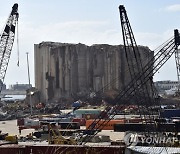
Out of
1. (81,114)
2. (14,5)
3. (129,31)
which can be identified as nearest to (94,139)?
(129,31)

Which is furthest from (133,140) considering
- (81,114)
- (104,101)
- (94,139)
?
(104,101)

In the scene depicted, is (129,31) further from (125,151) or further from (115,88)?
(115,88)

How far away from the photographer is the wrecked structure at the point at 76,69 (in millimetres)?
128375

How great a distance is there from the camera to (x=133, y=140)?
31172mm

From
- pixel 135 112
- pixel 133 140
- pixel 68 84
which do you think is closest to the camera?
pixel 133 140

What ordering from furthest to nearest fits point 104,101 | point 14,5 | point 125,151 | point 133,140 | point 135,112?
point 104,101 < point 135,112 < point 14,5 < point 133,140 < point 125,151

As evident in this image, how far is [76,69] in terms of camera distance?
131 meters

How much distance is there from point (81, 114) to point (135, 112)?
14169mm

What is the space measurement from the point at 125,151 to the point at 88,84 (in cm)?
10353

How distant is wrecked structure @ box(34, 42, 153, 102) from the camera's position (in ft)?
421

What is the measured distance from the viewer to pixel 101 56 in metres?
134

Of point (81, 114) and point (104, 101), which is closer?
point (81, 114)

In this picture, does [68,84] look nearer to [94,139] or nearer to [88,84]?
[88,84]

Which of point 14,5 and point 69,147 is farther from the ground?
point 14,5
